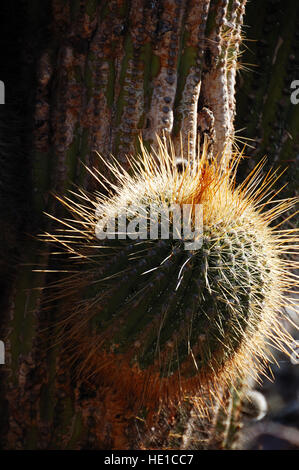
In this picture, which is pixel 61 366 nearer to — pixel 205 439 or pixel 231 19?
pixel 205 439

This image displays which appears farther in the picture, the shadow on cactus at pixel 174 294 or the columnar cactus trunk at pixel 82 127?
the columnar cactus trunk at pixel 82 127

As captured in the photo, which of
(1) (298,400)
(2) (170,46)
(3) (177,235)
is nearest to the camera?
(3) (177,235)

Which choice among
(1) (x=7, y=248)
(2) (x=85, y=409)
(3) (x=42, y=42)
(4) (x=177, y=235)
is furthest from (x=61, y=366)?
(3) (x=42, y=42)

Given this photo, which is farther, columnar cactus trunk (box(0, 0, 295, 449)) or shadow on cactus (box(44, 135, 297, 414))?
columnar cactus trunk (box(0, 0, 295, 449))

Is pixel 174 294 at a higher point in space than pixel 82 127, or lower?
lower
